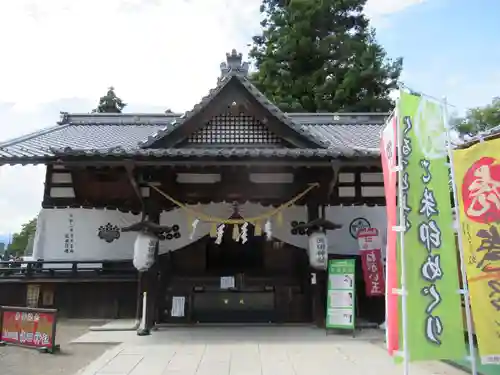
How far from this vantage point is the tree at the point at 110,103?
105 ft

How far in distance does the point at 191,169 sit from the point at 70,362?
14.7 ft

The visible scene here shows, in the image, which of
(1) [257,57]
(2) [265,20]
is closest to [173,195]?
(1) [257,57]

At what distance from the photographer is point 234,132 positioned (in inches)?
415

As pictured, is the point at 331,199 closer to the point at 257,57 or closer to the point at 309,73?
the point at 309,73

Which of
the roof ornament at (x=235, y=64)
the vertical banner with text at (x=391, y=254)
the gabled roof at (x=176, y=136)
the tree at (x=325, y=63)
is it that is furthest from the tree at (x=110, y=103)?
the vertical banner with text at (x=391, y=254)

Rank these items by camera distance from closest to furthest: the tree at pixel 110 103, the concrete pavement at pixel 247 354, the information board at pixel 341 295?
the concrete pavement at pixel 247 354, the information board at pixel 341 295, the tree at pixel 110 103

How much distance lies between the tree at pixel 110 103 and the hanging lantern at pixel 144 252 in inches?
974

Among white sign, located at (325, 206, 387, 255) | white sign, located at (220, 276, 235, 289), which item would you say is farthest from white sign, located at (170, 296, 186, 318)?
white sign, located at (325, 206, 387, 255)

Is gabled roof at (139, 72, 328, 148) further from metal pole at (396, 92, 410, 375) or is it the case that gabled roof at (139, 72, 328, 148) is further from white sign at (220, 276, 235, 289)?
metal pole at (396, 92, 410, 375)

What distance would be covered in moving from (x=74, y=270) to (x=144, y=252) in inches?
109

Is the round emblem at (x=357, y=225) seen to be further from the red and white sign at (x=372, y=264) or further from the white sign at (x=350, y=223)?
the red and white sign at (x=372, y=264)

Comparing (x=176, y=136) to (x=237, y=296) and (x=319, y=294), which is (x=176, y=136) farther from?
(x=319, y=294)

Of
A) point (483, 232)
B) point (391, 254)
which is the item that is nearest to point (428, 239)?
point (391, 254)

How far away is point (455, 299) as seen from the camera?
4641 mm
